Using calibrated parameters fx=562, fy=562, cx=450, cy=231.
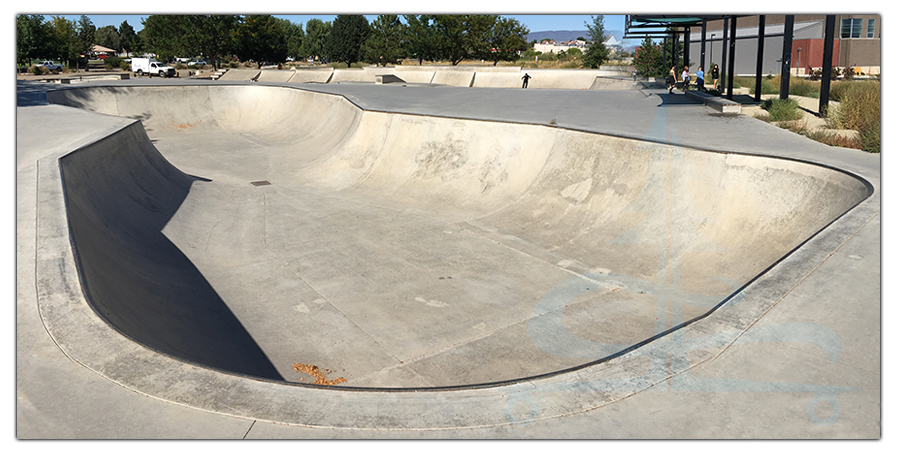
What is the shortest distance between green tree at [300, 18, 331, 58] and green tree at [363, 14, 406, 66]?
3137 centimetres

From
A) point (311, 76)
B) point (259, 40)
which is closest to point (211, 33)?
point (259, 40)

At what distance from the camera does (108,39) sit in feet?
339

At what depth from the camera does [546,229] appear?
11.0 metres

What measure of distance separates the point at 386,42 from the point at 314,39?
37.9 metres

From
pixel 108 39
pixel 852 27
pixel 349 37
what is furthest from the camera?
pixel 108 39

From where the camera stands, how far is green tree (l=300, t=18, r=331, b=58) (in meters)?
100

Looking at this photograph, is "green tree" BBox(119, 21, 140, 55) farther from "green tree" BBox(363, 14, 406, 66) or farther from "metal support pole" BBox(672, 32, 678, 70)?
"metal support pole" BBox(672, 32, 678, 70)

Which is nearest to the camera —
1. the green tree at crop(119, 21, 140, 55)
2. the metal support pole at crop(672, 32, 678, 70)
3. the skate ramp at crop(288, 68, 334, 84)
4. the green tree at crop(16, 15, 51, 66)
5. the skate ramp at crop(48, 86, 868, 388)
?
the skate ramp at crop(48, 86, 868, 388)

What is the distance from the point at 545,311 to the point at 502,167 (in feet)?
20.7

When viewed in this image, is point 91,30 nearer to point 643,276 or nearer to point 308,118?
point 308,118

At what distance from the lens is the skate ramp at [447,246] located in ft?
22.2

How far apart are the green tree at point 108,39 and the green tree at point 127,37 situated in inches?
34.9

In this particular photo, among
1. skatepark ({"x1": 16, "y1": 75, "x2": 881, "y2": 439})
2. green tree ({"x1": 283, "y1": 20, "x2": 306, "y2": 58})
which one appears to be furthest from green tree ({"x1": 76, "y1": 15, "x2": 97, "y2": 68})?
skatepark ({"x1": 16, "y1": 75, "x2": 881, "y2": 439})

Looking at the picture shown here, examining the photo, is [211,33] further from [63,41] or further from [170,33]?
[63,41]
